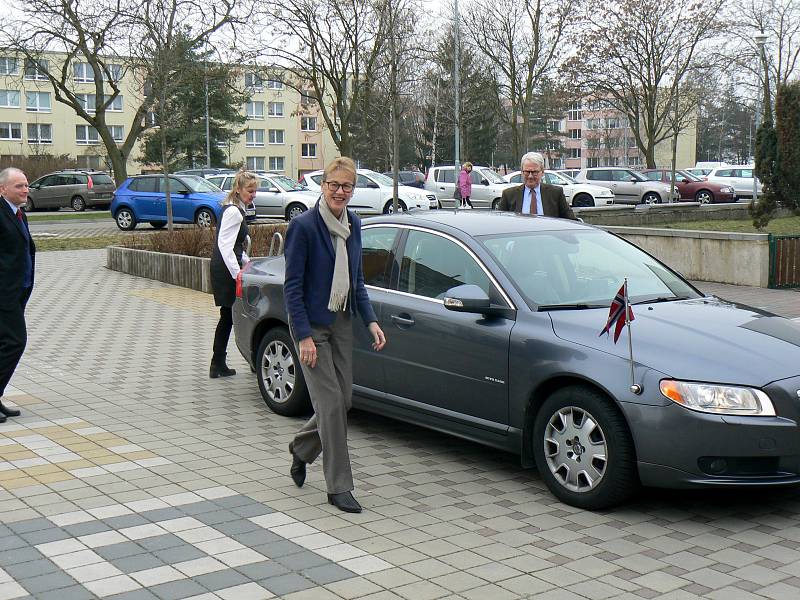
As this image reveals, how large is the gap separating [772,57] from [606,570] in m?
52.1

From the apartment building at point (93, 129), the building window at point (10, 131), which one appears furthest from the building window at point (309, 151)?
the building window at point (10, 131)

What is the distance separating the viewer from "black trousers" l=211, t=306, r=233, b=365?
934cm

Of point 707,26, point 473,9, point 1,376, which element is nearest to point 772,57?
point 707,26

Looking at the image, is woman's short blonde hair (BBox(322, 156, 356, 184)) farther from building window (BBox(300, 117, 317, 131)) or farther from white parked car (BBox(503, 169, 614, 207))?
building window (BBox(300, 117, 317, 131))

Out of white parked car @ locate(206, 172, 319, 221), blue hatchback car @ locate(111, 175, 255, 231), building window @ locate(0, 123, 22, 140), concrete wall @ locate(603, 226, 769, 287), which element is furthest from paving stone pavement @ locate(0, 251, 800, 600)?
building window @ locate(0, 123, 22, 140)

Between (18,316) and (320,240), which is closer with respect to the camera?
(320,240)

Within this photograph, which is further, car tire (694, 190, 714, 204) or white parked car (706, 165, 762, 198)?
white parked car (706, 165, 762, 198)

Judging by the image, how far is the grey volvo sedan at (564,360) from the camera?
535 centimetres

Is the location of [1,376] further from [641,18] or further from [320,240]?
[641,18]

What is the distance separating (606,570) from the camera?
15.8 feet

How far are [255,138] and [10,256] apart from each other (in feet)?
312

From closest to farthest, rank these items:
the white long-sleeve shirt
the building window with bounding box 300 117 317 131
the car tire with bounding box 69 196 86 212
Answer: the white long-sleeve shirt
the car tire with bounding box 69 196 86 212
the building window with bounding box 300 117 317 131

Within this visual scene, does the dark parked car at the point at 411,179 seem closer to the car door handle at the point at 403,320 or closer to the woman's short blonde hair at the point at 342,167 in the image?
the car door handle at the point at 403,320

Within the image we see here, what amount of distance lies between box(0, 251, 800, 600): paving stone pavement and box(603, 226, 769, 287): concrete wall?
9.29 meters
